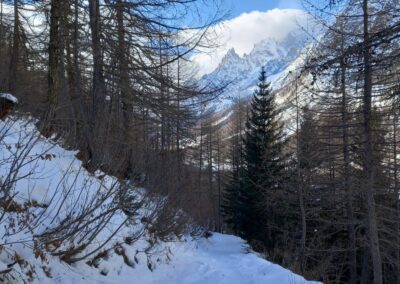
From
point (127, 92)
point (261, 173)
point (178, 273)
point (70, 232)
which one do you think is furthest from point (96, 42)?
point (261, 173)

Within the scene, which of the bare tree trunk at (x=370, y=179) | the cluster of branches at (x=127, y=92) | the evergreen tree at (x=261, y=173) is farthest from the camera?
the evergreen tree at (x=261, y=173)

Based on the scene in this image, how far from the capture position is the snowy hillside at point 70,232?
4641 millimetres

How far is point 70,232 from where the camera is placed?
509 cm

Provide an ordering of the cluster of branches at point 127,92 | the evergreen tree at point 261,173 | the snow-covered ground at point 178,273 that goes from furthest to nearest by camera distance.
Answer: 1. the evergreen tree at point 261,173
2. the cluster of branches at point 127,92
3. the snow-covered ground at point 178,273

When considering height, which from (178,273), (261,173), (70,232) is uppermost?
(261,173)

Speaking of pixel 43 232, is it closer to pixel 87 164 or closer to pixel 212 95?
pixel 87 164

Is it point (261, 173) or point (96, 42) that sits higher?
point (96, 42)

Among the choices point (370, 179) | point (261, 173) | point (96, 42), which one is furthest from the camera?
point (261, 173)

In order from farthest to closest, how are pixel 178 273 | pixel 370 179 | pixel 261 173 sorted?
pixel 261 173, pixel 370 179, pixel 178 273

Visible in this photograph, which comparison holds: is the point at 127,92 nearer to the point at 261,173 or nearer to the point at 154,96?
the point at 154,96

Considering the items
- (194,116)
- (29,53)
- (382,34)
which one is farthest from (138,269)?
(29,53)

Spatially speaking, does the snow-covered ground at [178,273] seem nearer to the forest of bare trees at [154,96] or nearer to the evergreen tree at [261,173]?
the forest of bare trees at [154,96]

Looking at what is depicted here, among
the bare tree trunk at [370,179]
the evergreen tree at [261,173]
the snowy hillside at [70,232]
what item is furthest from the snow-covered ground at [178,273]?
the evergreen tree at [261,173]

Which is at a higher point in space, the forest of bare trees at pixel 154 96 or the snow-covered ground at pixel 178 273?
the forest of bare trees at pixel 154 96
